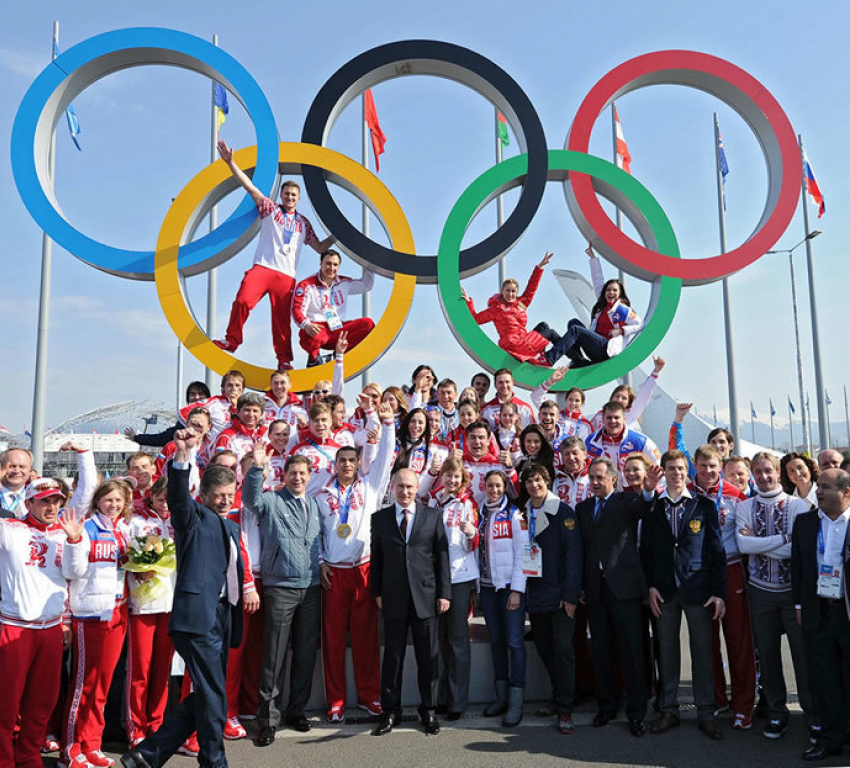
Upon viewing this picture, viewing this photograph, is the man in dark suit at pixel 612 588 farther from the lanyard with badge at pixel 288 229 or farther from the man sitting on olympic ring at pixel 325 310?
the lanyard with badge at pixel 288 229

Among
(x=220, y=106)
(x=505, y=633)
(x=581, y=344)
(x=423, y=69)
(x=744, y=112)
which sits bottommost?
(x=505, y=633)

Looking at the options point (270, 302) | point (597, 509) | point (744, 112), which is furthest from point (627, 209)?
point (597, 509)

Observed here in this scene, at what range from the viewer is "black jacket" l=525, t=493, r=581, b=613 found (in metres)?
5.14

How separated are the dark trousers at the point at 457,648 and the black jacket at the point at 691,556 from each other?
1356 millimetres

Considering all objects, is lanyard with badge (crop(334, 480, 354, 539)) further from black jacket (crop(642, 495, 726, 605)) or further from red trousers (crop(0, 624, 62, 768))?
black jacket (crop(642, 495, 726, 605))

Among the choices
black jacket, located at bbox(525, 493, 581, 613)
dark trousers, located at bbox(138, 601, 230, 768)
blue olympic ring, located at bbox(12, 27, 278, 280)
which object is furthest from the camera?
blue olympic ring, located at bbox(12, 27, 278, 280)

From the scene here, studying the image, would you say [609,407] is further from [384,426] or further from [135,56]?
[135,56]

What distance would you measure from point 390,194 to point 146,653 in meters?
5.49

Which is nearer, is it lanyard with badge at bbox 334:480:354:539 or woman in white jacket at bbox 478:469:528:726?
woman in white jacket at bbox 478:469:528:726

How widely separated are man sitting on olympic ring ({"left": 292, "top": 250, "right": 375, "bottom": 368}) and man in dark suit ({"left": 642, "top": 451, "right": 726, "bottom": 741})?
13.5 ft

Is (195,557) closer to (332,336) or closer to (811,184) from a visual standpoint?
(332,336)

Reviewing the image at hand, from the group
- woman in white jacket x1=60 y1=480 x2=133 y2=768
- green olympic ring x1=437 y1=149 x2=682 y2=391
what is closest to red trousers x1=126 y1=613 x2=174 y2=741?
woman in white jacket x1=60 y1=480 x2=133 y2=768

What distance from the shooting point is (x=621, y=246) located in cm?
834

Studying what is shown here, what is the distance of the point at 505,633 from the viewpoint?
5.30 metres
